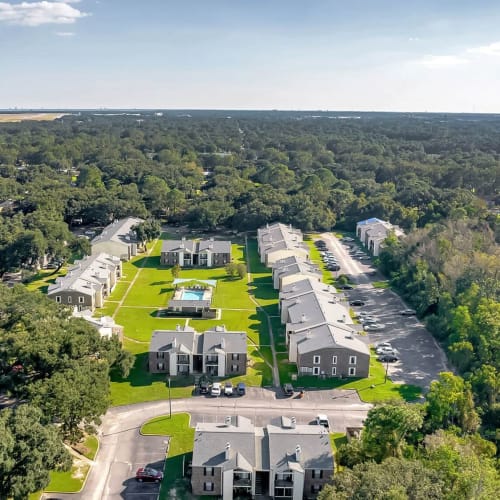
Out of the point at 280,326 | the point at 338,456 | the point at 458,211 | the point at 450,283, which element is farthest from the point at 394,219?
the point at 338,456

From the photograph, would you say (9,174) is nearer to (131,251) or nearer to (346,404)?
(131,251)

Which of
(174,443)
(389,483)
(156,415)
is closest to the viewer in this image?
(389,483)

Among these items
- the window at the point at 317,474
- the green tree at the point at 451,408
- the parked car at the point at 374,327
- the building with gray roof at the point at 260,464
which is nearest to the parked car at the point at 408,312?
the parked car at the point at 374,327

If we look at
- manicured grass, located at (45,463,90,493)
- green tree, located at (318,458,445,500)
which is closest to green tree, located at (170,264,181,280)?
manicured grass, located at (45,463,90,493)

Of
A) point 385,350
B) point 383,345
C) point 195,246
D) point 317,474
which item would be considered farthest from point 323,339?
point 195,246

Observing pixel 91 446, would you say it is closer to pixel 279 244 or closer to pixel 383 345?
pixel 383 345

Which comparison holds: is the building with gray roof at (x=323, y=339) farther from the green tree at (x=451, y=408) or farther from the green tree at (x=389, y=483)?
the green tree at (x=389, y=483)
